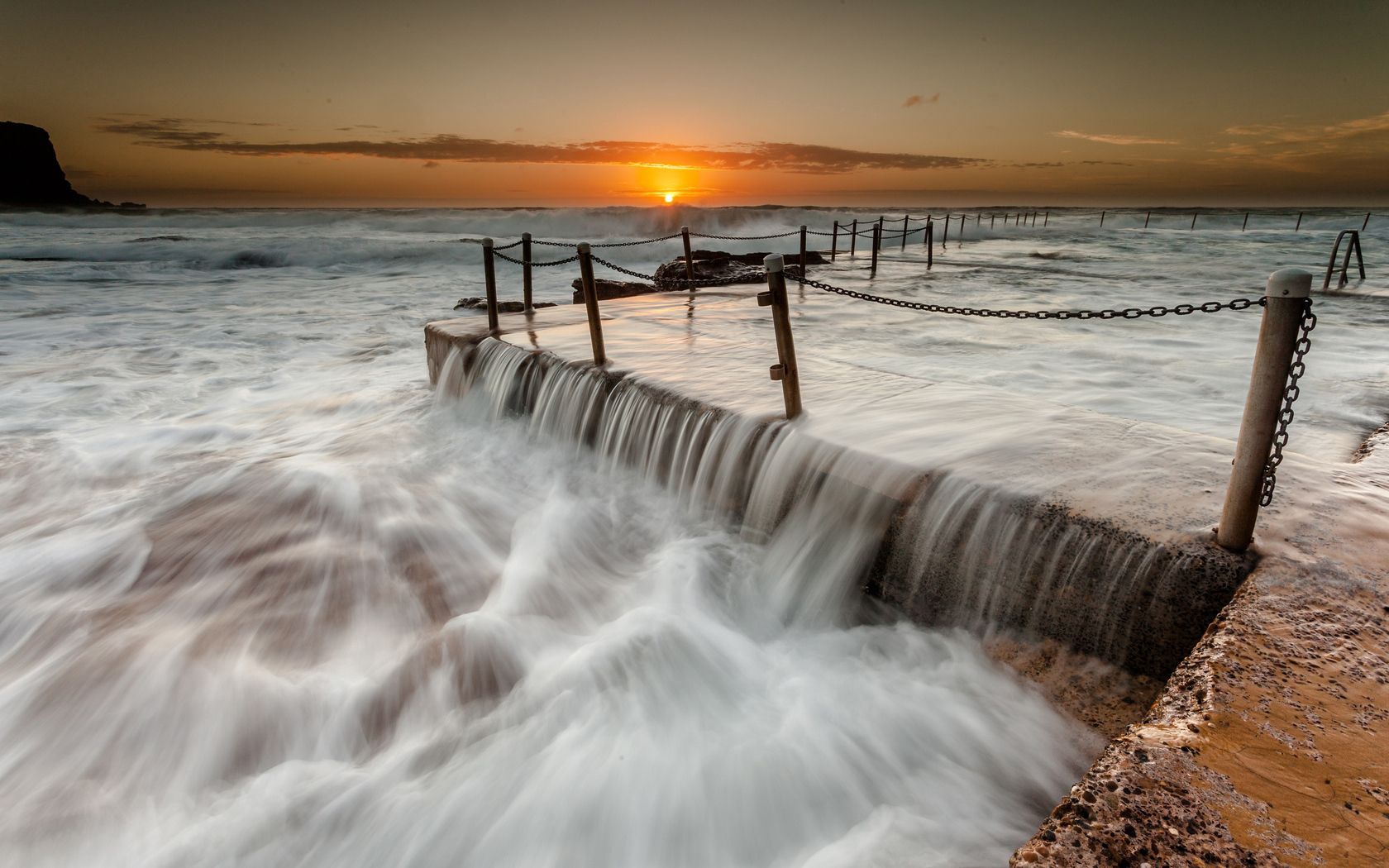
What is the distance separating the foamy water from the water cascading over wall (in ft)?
0.38

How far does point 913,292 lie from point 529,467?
9.62 m

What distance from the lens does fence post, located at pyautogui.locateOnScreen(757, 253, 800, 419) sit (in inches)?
169

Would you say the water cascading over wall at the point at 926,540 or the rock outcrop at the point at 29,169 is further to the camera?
the rock outcrop at the point at 29,169

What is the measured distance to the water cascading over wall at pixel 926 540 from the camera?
276 centimetres

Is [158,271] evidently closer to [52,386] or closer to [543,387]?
[52,386]

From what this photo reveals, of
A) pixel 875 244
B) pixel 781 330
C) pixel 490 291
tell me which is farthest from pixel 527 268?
pixel 875 244

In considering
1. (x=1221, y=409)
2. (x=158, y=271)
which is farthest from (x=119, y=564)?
(x=158, y=271)

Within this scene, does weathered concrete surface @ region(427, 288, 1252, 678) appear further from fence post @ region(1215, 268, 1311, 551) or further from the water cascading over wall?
fence post @ region(1215, 268, 1311, 551)

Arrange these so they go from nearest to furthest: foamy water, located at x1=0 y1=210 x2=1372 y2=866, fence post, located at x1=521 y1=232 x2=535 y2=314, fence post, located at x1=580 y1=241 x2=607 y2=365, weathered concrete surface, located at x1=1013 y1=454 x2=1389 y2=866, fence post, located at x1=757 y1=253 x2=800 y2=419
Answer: weathered concrete surface, located at x1=1013 y1=454 x2=1389 y2=866, foamy water, located at x1=0 y1=210 x2=1372 y2=866, fence post, located at x1=757 y1=253 x2=800 y2=419, fence post, located at x1=580 y1=241 x2=607 y2=365, fence post, located at x1=521 y1=232 x2=535 y2=314

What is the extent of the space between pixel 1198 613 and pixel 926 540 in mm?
1223

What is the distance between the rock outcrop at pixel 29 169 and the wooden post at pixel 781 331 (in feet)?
338

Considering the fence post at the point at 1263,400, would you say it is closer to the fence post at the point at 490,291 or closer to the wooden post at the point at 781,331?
the wooden post at the point at 781,331

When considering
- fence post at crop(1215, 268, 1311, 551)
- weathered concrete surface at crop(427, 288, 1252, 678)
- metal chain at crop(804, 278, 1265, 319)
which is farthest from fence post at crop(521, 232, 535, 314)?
fence post at crop(1215, 268, 1311, 551)

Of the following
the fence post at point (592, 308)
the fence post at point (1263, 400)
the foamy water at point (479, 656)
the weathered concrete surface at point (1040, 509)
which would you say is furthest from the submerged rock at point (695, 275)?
the fence post at point (1263, 400)
